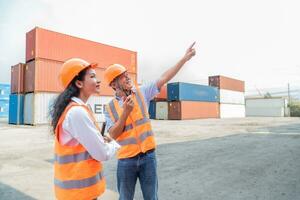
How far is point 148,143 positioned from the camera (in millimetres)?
2570

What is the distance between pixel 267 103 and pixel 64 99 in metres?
61.2

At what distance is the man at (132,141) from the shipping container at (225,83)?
1742 inches

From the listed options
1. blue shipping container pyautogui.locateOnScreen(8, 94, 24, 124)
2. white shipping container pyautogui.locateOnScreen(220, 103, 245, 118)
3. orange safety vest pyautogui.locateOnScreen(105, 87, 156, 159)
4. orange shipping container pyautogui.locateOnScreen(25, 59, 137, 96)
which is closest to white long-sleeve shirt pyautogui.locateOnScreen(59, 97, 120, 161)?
orange safety vest pyautogui.locateOnScreen(105, 87, 156, 159)

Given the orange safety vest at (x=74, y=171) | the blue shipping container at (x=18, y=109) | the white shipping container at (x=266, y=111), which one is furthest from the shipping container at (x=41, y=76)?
the white shipping container at (x=266, y=111)

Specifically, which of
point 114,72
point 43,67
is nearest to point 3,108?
point 43,67

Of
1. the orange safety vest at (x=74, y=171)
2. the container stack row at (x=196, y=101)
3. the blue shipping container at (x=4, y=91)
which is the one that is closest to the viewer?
Result: the orange safety vest at (x=74, y=171)

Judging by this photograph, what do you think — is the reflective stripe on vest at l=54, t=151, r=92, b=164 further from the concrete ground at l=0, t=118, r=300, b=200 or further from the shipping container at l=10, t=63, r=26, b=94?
the shipping container at l=10, t=63, r=26, b=94

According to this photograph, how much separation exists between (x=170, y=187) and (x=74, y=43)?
22.1 meters

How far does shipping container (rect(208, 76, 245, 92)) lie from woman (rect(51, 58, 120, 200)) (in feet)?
148

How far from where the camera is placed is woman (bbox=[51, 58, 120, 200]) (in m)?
1.74

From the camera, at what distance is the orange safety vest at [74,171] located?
5.98 feet

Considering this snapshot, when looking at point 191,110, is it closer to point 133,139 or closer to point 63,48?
point 63,48

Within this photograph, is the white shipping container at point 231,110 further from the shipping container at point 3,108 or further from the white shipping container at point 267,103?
the shipping container at point 3,108

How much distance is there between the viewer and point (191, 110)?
1497 inches
